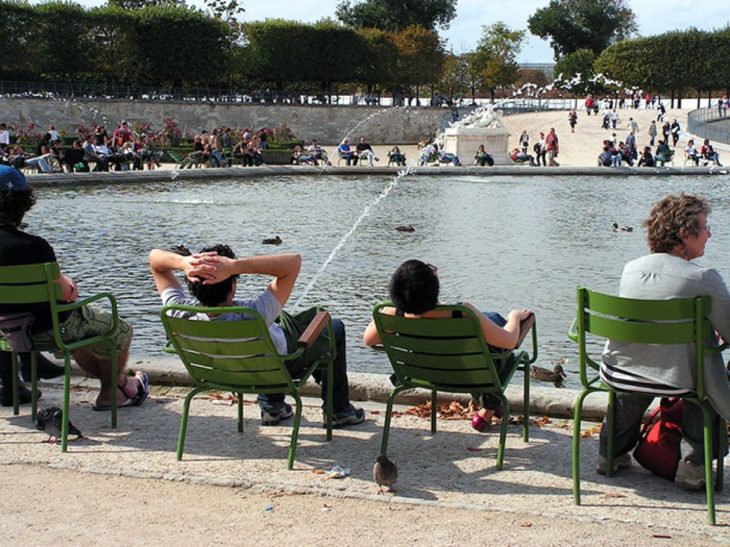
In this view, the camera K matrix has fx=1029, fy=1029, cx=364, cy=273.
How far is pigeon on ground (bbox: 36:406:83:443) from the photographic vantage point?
14.3 feet

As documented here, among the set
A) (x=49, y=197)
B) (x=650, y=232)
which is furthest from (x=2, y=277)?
(x=49, y=197)

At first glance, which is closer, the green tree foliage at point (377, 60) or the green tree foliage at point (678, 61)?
the green tree foliage at point (377, 60)

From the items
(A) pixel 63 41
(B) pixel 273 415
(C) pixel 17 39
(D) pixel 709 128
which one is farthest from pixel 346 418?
(A) pixel 63 41

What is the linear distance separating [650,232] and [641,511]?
3.35 feet

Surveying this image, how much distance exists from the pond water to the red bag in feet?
9.26

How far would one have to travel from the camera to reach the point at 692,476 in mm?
3717

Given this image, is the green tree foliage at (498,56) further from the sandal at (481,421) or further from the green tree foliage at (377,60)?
the sandal at (481,421)

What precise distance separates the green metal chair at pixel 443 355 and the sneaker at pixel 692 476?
2.18 ft

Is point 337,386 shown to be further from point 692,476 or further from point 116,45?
point 116,45

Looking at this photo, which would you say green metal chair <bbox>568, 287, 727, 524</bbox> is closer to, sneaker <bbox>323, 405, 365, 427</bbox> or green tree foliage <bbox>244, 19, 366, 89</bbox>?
sneaker <bbox>323, 405, 365, 427</bbox>

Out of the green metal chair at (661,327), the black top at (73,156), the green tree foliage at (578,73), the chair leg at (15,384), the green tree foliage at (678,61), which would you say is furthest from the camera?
the green tree foliage at (578,73)

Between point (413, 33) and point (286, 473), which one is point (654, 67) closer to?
point (413, 33)

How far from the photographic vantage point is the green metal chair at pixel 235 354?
12.8ft

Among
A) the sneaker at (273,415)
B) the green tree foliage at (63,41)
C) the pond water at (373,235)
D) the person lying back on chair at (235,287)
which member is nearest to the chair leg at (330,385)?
the person lying back on chair at (235,287)
